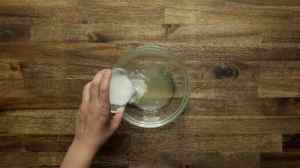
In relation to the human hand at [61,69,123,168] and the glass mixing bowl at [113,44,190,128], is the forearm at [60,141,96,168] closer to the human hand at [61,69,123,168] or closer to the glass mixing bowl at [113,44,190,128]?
the human hand at [61,69,123,168]

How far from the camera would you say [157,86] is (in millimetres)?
894

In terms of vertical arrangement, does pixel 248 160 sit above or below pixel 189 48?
below

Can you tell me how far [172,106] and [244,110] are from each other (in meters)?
0.19

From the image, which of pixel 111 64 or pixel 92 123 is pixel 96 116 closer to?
pixel 92 123

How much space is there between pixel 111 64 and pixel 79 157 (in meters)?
0.25

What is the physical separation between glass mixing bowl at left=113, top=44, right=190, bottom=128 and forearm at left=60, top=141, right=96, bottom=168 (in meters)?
0.13

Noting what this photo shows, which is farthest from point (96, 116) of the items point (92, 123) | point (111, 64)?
point (111, 64)

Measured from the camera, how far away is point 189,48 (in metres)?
0.90

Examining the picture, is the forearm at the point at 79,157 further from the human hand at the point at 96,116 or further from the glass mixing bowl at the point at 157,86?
the glass mixing bowl at the point at 157,86

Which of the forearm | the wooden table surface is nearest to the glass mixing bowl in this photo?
the wooden table surface

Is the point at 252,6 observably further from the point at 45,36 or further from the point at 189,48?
the point at 45,36

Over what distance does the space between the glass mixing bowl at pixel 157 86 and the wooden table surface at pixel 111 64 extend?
0.02m

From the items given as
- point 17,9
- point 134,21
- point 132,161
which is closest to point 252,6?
point 134,21

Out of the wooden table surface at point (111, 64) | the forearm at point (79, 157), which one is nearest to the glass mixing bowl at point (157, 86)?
the wooden table surface at point (111, 64)
